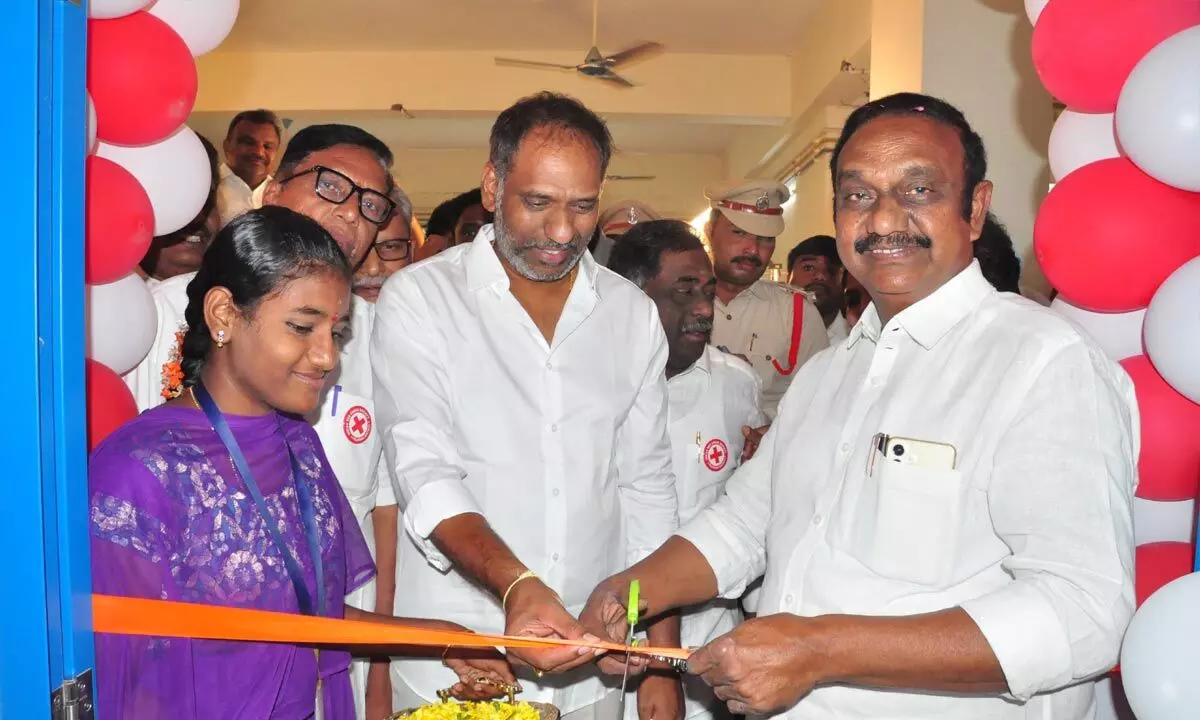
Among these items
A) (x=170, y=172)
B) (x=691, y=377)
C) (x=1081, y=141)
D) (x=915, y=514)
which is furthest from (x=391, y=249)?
(x=915, y=514)

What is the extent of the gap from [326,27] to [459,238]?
8420 mm

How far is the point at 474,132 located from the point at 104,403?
52.5 feet

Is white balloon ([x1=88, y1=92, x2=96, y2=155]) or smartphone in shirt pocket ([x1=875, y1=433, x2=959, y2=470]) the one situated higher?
white balloon ([x1=88, y1=92, x2=96, y2=155])

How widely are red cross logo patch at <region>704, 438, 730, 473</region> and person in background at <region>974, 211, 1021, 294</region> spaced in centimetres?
109

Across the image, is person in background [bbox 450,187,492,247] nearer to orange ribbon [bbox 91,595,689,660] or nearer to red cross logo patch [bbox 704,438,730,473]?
red cross logo patch [bbox 704,438,730,473]

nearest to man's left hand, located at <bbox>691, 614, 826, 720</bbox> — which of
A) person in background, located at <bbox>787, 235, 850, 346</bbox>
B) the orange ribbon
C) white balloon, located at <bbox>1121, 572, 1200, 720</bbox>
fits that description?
the orange ribbon

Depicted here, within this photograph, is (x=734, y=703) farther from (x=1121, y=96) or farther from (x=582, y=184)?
(x=1121, y=96)

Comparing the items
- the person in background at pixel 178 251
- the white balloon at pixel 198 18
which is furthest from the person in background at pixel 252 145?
the white balloon at pixel 198 18

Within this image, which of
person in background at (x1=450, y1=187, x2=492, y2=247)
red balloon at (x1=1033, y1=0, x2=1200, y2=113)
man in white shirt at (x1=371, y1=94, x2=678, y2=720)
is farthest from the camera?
person in background at (x1=450, y1=187, x2=492, y2=247)

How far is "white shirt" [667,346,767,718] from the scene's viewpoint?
3.72 m

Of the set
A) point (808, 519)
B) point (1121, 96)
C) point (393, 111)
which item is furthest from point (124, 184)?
point (393, 111)

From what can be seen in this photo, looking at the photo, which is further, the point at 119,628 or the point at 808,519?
the point at 808,519

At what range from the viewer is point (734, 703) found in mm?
1912

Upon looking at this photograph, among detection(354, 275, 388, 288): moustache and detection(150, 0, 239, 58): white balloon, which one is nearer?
detection(150, 0, 239, 58): white balloon
